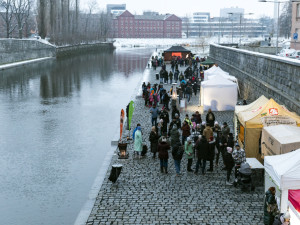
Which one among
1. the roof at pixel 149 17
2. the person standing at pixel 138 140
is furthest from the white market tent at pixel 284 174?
the roof at pixel 149 17

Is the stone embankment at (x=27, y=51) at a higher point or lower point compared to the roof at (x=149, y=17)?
lower

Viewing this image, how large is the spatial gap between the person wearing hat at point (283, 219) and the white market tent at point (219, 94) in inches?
617

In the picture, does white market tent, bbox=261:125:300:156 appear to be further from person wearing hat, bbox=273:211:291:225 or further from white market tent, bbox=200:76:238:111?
white market tent, bbox=200:76:238:111

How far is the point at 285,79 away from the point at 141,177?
26.3 feet

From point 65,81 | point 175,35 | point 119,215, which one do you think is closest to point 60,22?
point 65,81

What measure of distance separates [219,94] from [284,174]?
51.9 feet

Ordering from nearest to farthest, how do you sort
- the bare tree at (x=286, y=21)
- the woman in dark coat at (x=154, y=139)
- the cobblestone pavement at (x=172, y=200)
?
the cobblestone pavement at (x=172, y=200) → the woman in dark coat at (x=154, y=139) → the bare tree at (x=286, y=21)

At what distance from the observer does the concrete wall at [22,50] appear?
189ft

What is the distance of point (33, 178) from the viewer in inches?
520

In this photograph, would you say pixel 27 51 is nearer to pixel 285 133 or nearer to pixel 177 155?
pixel 177 155

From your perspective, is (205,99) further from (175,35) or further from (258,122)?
(175,35)

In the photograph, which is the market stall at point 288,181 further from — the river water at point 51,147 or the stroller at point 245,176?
the river water at point 51,147

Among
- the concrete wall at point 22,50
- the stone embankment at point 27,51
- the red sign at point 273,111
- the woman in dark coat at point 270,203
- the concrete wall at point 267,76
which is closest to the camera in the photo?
the woman in dark coat at point 270,203

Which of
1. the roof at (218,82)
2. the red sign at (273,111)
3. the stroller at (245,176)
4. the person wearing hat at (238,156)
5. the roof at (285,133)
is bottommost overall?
the stroller at (245,176)
